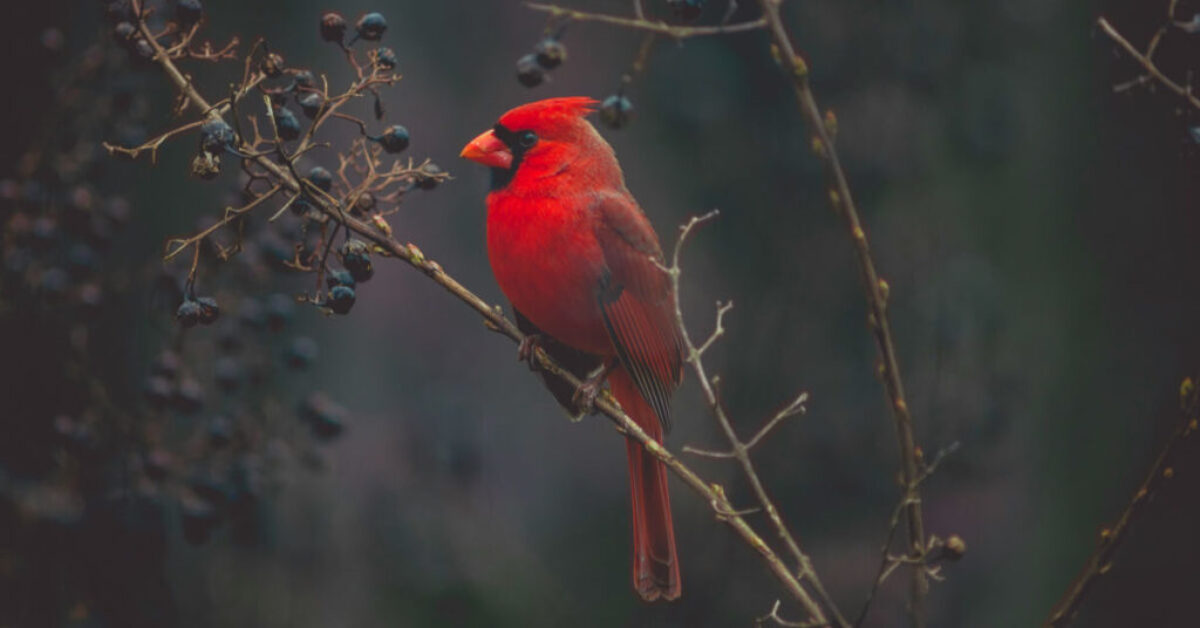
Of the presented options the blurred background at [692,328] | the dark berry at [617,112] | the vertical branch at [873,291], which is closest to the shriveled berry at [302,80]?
the dark berry at [617,112]

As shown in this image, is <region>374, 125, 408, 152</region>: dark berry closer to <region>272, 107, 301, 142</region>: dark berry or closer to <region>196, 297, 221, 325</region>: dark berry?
<region>272, 107, 301, 142</region>: dark berry

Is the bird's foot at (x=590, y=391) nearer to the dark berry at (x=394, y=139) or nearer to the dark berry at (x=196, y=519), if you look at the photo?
the dark berry at (x=394, y=139)

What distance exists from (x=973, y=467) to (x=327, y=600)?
117 centimetres

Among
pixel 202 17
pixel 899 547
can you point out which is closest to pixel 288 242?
pixel 202 17

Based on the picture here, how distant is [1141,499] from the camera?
942 mm

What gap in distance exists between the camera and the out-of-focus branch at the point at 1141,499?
0.94 metres

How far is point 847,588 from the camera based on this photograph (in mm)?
2096

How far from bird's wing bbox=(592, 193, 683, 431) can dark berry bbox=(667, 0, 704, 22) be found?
425 millimetres

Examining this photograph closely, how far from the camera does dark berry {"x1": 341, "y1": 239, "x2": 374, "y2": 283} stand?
103 centimetres

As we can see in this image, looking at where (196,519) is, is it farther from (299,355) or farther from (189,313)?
(189,313)

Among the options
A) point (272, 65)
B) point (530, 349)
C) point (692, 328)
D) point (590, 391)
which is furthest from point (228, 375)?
point (692, 328)

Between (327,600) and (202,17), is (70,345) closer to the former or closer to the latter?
(202,17)

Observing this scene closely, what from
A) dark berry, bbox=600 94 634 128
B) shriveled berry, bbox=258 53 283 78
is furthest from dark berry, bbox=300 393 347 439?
dark berry, bbox=600 94 634 128

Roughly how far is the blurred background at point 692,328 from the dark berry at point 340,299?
0.46 meters
